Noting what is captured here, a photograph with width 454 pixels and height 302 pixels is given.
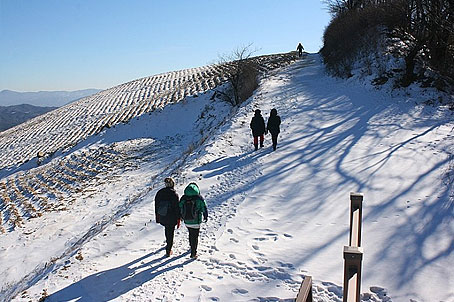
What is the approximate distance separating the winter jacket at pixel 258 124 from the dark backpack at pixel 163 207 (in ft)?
22.0

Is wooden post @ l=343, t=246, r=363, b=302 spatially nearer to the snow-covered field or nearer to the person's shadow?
the snow-covered field

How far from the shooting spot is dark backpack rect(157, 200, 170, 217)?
6133mm

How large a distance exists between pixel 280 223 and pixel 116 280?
3572 millimetres

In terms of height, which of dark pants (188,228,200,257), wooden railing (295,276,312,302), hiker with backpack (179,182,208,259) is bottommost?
dark pants (188,228,200,257)

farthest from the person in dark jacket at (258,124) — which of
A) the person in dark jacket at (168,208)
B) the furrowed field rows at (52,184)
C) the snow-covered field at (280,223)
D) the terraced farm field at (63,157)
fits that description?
the terraced farm field at (63,157)

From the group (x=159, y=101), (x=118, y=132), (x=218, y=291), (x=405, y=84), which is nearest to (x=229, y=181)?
(x=218, y=291)

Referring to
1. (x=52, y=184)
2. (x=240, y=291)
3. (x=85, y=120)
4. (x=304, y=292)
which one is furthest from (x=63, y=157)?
(x=304, y=292)

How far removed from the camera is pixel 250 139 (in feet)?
46.9

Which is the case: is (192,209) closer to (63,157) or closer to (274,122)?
(274,122)

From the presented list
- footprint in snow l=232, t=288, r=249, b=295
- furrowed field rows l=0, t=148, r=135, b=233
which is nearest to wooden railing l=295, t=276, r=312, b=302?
footprint in snow l=232, t=288, r=249, b=295

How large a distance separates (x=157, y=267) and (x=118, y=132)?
2441 centimetres

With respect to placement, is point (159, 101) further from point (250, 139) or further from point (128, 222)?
point (128, 222)

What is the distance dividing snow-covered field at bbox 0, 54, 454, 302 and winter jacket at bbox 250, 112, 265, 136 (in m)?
0.76

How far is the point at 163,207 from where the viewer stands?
6.13 m
